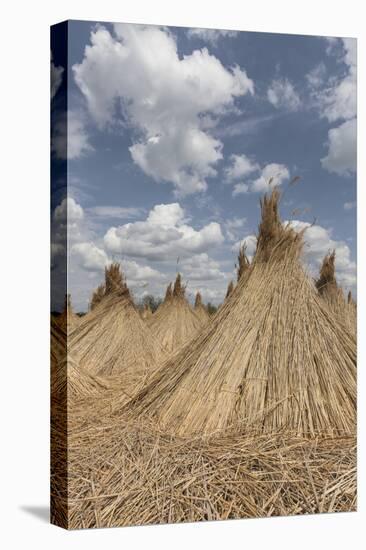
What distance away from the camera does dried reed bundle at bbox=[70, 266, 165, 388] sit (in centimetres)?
766

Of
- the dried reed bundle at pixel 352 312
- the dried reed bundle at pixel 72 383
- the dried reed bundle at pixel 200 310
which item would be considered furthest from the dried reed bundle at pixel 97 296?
the dried reed bundle at pixel 352 312

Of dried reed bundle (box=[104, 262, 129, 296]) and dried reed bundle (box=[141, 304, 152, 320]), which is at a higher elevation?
dried reed bundle (box=[104, 262, 129, 296])

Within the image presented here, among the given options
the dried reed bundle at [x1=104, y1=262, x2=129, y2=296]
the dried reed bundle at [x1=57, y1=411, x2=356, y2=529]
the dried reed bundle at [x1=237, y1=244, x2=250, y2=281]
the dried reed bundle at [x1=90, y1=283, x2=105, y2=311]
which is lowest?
the dried reed bundle at [x1=57, y1=411, x2=356, y2=529]

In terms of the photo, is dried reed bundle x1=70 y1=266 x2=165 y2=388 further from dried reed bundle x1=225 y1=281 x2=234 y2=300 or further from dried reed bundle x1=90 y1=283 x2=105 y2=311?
dried reed bundle x1=225 y1=281 x2=234 y2=300

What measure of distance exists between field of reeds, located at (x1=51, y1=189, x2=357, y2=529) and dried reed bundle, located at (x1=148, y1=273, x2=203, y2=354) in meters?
0.08

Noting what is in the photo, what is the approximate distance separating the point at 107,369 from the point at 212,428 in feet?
4.01

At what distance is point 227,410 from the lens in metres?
7.17

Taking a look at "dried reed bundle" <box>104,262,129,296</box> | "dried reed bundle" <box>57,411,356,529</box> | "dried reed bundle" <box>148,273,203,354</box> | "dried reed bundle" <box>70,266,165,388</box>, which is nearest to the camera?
"dried reed bundle" <box>57,411,356,529</box>

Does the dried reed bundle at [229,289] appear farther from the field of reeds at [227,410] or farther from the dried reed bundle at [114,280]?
the dried reed bundle at [114,280]

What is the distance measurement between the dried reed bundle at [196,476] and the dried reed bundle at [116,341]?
28.5 inches

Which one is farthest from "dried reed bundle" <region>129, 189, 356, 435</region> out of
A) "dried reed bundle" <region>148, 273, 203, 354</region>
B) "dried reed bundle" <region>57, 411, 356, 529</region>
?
"dried reed bundle" <region>148, 273, 203, 354</region>

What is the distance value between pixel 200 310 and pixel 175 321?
130cm

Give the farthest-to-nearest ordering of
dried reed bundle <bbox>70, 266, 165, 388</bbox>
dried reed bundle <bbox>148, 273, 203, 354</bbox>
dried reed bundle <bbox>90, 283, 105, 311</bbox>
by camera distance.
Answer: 1. dried reed bundle <bbox>148, 273, 203, 354</bbox>
2. dried reed bundle <bbox>70, 266, 165, 388</bbox>
3. dried reed bundle <bbox>90, 283, 105, 311</bbox>

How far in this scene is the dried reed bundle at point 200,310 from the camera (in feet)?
25.2
